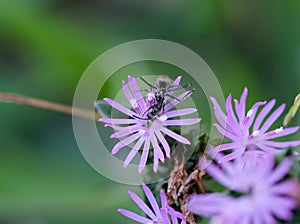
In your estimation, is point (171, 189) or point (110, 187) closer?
point (171, 189)

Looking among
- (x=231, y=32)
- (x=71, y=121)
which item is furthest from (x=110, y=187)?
(x=231, y=32)

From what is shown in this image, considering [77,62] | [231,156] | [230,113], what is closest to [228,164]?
[231,156]

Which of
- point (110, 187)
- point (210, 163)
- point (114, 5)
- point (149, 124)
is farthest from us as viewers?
point (114, 5)

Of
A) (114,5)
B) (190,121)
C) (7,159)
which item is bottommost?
(190,121)

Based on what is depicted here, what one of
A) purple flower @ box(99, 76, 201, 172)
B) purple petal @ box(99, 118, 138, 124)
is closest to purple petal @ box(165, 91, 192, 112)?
purple flower @ box(99, 76, 201, 172)

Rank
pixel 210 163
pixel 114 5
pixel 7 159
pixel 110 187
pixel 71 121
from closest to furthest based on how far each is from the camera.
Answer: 1. pixel 210 163
2. pixel 110 187
3. pixel 7 159
4. pixel 71 121
5. pixel 114 5

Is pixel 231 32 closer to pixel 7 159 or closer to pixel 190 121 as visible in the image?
pixel 7 159

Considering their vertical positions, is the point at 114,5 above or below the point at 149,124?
above
